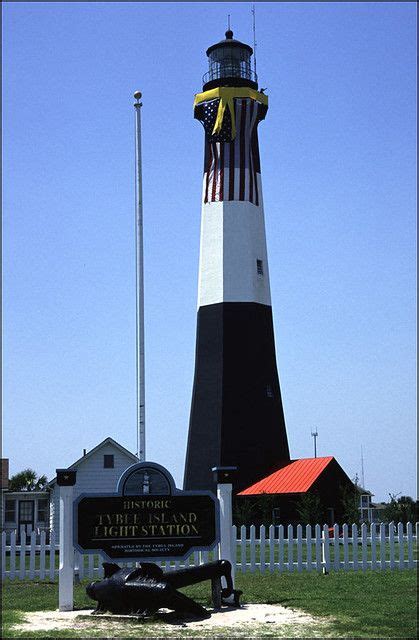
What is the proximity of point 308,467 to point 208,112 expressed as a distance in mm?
14981

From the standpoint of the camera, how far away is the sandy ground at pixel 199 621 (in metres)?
13.6

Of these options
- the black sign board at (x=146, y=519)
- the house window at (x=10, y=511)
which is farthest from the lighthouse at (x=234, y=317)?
the black sign board at (x=146, y=519)

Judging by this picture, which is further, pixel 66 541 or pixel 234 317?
pixel 234 317

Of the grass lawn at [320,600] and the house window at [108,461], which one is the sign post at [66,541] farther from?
the house window at [108,461]

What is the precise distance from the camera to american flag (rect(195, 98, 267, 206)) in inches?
1506

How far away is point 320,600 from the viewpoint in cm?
1583

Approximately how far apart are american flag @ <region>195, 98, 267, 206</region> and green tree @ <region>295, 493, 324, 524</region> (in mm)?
12106

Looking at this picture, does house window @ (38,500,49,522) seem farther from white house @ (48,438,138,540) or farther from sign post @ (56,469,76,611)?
sign post @ (56,469,76,611)

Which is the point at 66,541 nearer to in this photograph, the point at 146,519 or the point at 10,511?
the point at 146,519

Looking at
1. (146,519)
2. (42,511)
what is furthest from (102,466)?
(146,519)

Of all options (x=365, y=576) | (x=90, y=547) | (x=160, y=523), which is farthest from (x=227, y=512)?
(x=365, y=576)

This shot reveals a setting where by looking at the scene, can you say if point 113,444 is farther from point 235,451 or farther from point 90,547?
point 90,547

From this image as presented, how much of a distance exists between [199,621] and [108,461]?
22792mm

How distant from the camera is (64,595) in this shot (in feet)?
51.0
